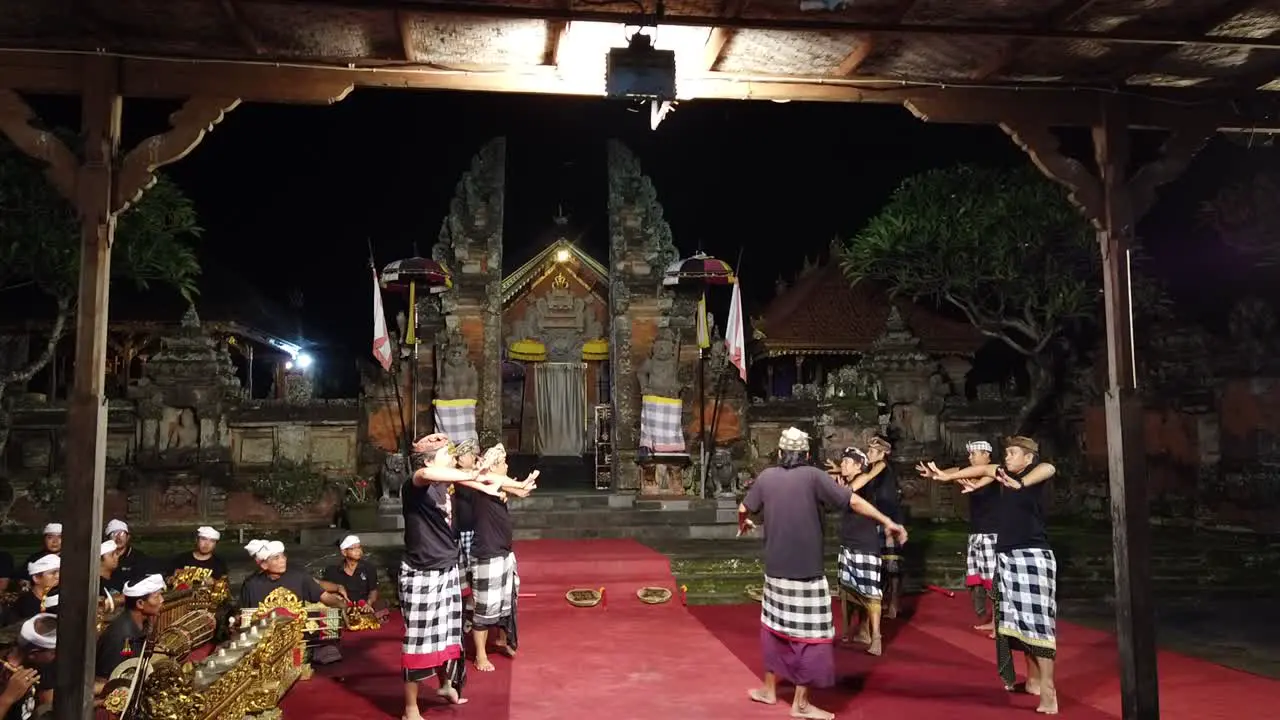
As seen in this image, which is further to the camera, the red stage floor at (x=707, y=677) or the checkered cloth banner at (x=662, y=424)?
the checkered cloth banner at (x=662, y=424)

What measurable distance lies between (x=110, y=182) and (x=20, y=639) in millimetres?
2830

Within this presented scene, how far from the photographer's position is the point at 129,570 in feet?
23.0

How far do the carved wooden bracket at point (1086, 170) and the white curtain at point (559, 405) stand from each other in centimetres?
1573

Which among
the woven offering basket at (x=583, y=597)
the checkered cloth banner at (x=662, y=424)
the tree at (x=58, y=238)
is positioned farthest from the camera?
the checkered cloth banner at (x=662, y=424)

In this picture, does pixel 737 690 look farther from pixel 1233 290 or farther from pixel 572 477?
pixel 1233 290

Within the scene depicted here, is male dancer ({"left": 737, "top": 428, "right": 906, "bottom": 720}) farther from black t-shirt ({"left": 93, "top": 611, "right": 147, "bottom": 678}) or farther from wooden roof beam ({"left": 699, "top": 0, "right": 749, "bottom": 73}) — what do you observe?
black t-shirt ({"left": 93, "top": 611, "right": 147, "bottom": 678})

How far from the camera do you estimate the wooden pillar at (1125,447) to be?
529 centimetres

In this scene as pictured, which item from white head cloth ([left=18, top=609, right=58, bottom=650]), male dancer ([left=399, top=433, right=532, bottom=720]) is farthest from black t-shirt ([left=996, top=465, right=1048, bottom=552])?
white head cloth ([left=18, top=609, right=58, bottom=650])

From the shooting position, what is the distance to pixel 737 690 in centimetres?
638

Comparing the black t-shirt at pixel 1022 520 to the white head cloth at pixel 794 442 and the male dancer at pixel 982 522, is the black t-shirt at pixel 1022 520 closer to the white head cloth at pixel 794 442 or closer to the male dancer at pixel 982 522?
the male dancer at pixel 982 522

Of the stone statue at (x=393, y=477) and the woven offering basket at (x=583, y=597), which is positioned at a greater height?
the stone statue at (x=393, y=477)

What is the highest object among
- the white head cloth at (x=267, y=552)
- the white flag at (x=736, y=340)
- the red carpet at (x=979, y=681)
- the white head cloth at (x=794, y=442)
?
the white flag at (x=736, y=340)

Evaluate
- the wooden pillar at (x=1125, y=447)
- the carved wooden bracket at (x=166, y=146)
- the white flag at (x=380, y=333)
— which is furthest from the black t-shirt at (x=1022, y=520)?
the white flag at (x=380, y=333)

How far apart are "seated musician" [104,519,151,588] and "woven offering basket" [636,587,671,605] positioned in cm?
518
